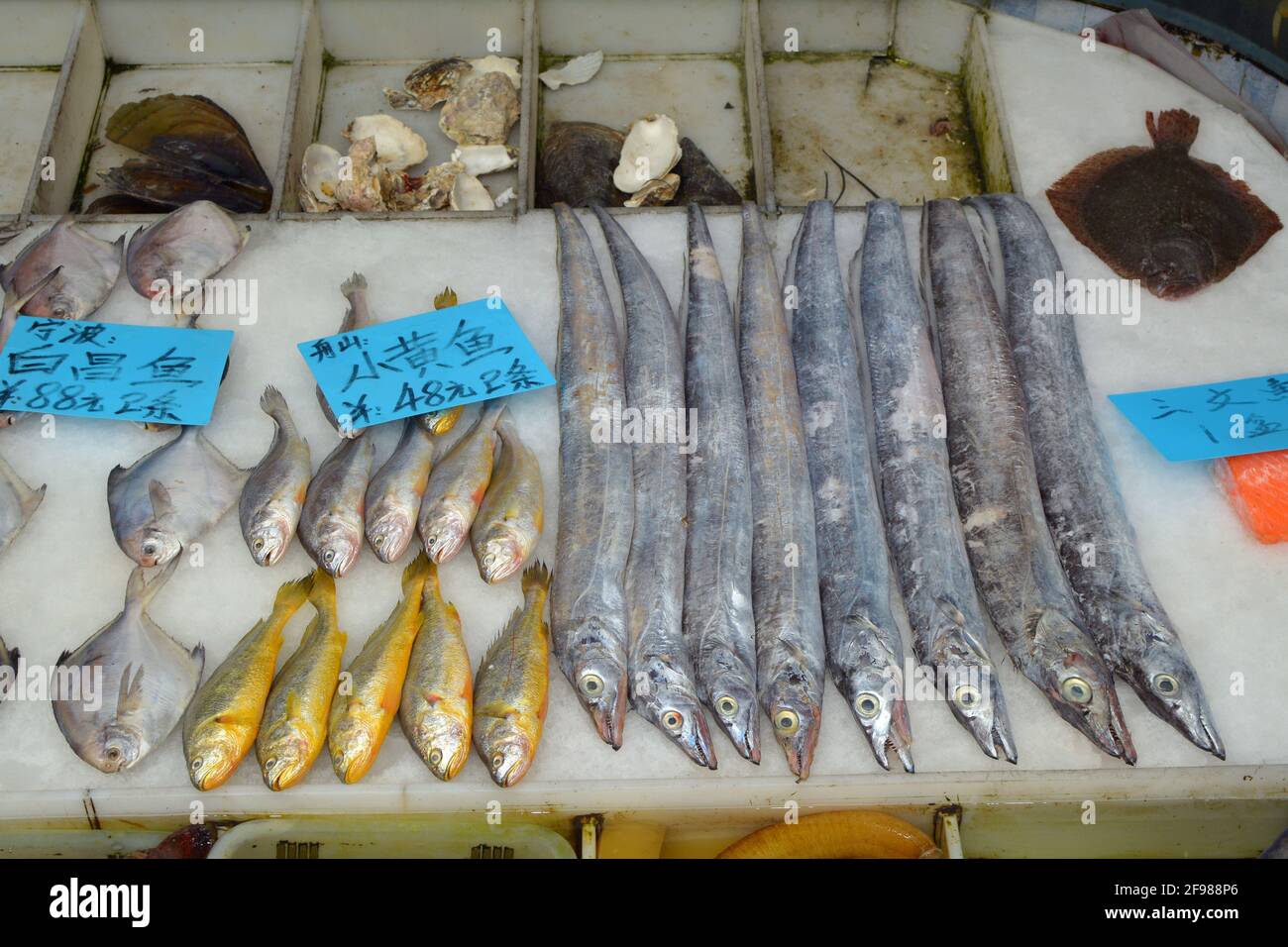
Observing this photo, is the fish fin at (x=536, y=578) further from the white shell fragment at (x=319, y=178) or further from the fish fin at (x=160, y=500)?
the white shell fragment at (x=319, y=178)

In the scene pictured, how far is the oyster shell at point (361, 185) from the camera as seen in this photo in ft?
12.4

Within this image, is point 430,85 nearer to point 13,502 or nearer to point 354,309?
point 354,309

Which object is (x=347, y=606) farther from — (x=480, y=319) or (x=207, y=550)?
(x=480, y=319)

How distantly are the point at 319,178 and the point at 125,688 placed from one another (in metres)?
2.18

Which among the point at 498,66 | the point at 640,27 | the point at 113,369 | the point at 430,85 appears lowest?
the point at 113,369

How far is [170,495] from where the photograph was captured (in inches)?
110

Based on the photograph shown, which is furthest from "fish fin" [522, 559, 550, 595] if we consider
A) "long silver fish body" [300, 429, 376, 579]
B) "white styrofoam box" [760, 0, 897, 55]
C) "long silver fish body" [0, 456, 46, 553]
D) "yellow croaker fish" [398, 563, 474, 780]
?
"white styrofoam box" [760, 0, 897, 55]

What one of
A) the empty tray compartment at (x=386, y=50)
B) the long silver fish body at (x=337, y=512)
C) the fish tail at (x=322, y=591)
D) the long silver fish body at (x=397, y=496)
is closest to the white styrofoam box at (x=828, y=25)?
the empty tray compartment at (x=386, y=50)

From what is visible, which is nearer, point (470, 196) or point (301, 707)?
point (301, 707)

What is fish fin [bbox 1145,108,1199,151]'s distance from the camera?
377 centimetres

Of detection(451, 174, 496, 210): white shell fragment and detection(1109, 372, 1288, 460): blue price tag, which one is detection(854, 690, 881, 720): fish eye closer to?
detection(1109, 372, 1288, 460): blue price tag

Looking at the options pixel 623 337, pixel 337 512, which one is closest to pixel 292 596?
pixel 337 512

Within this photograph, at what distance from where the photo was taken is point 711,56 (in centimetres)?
466

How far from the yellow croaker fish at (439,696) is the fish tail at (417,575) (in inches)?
3.9
